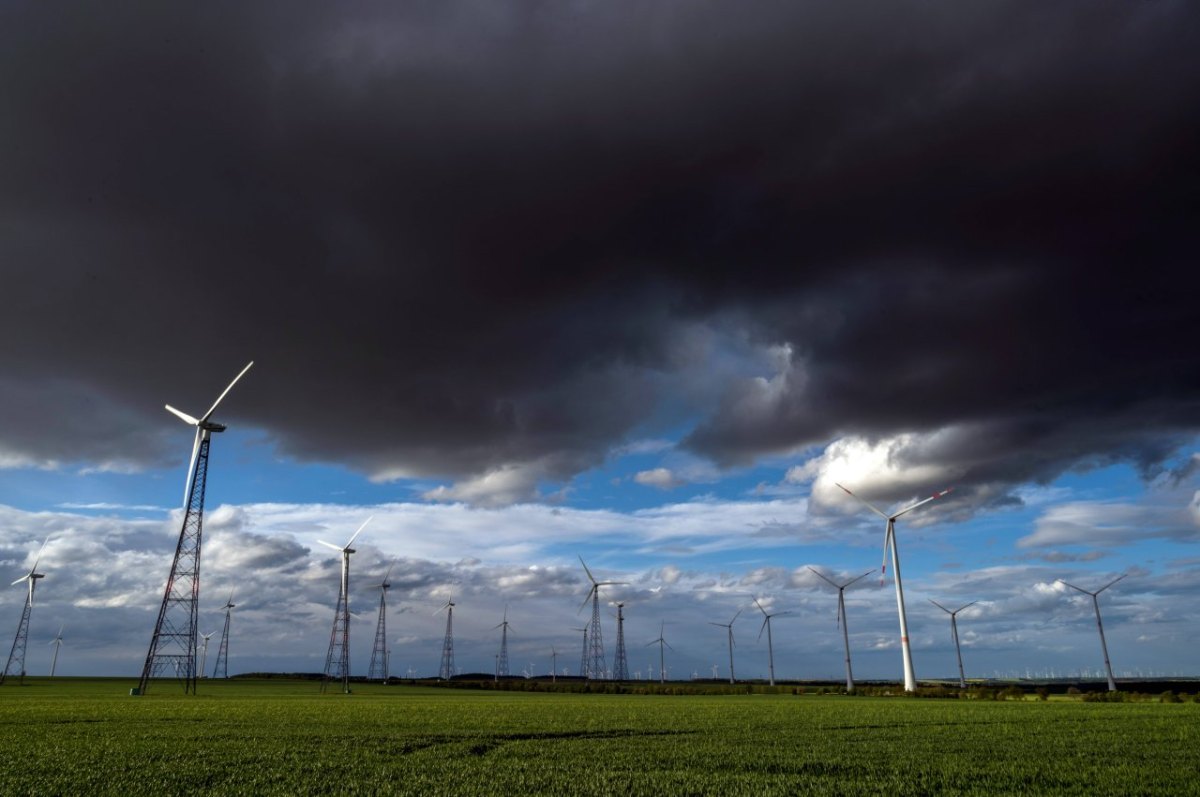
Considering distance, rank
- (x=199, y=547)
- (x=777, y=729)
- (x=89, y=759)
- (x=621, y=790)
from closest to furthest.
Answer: (x=621, y=790) → (x=89, y=759) → (x=777, y=729) → (x=199, y=547)

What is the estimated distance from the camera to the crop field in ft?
80.7

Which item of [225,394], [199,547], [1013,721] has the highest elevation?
[225,394]

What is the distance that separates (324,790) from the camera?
23.5 metres

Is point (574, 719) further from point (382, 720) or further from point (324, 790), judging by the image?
point (324, 790)

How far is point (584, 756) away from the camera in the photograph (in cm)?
3281

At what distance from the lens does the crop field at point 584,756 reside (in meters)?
24.6

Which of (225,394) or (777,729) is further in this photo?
(225,394)

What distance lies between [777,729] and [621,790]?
30.9 metres

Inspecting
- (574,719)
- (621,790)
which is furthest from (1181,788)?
(574,719)

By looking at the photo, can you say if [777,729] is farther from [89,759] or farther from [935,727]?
[89,759]

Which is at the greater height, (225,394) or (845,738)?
(225,394)

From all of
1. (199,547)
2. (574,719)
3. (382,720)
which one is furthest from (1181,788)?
(199,547)

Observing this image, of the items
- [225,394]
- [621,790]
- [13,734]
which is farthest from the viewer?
[225,394]

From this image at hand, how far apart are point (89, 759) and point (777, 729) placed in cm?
3879
